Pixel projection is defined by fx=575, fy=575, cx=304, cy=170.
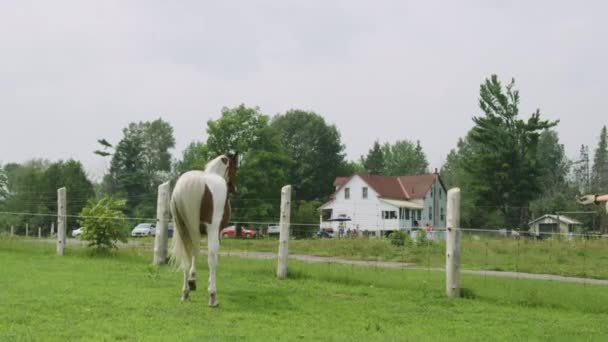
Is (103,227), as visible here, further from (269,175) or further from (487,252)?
(269,175)

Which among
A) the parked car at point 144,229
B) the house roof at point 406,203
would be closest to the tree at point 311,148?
the house roof at point 406,203

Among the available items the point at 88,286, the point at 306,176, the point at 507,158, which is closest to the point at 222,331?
the point at 88,286

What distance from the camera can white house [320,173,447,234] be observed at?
5788 centimetres

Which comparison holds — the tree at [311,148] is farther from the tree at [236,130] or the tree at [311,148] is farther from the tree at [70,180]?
the tree at [70,180]

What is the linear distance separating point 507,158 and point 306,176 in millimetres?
27511

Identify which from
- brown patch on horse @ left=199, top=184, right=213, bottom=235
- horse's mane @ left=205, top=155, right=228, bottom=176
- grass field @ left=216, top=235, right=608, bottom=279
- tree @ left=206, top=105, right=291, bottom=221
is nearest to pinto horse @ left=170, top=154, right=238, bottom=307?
brown patch on horse @ left=199, top=184, right=213, bottom=235

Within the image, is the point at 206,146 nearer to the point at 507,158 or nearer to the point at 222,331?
the point at 507,158

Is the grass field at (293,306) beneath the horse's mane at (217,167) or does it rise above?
beneath

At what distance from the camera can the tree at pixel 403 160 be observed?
9056 centimetres

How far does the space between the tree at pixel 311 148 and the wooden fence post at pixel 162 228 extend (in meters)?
55.1

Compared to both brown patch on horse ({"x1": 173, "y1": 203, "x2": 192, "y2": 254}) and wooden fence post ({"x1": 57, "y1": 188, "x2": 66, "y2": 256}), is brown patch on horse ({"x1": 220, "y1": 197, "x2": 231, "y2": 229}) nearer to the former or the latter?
brown patch on horse ({"x1": 173, "y1": 203, "x2": 192, "y2": 254})

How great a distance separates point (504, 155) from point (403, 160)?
44.2 meters

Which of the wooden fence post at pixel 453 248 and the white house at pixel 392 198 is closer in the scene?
the wooden fence post at pixel 453 248

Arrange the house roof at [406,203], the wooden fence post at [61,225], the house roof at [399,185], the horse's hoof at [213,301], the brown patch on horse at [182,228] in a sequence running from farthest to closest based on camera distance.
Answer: the house roof at [399,185], the house roof at [406,203], the wooden fence post at [61,225], the brown patch on horse at [182,228], the horse's hoof at [213,301]
